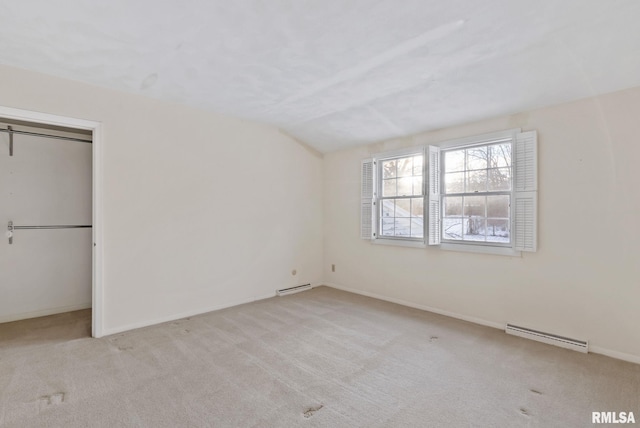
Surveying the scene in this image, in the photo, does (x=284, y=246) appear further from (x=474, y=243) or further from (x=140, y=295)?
(x=474, y=243)

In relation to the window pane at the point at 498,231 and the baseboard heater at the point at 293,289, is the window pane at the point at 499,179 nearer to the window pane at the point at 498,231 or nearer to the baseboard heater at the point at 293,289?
the window pane at the point at 498,231

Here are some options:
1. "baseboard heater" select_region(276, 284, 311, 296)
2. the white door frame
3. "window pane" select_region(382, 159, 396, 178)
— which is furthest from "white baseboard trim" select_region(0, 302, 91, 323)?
"window pane" select_region(382, 159, 396, 178)

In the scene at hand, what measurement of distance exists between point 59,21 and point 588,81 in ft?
13.7

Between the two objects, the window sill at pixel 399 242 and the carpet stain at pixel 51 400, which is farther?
the window sill at pixel 399 242

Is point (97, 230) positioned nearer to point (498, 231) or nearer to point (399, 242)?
point (399, 242)

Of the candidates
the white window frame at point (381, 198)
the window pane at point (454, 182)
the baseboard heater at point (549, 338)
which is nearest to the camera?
the baseboard heater at point (549, 338)

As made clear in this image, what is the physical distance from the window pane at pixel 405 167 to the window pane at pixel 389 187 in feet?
0.54

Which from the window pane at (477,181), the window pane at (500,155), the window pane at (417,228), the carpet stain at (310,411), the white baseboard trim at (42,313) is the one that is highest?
the window pane at (500,155)

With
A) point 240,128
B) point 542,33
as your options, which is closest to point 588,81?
point 542,33

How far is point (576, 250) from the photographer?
116 inches

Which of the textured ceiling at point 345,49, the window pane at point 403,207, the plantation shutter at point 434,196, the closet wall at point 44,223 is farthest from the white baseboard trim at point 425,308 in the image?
the closet wall at point 44,223

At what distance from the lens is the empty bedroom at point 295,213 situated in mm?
2104

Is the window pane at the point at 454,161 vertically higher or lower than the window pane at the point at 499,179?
higher

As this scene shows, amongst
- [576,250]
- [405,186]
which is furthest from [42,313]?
[576,250]
